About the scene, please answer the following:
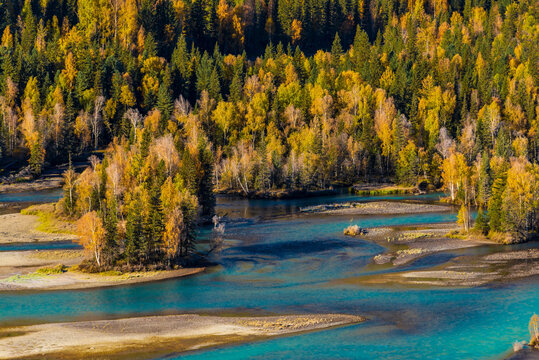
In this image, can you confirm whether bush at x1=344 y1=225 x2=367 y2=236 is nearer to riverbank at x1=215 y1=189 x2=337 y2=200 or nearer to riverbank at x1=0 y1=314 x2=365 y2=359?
riverbank at x1=0 y1=314 x2=365 y2=359

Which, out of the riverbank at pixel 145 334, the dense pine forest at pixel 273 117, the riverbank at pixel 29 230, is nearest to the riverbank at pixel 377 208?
the dense pine forest at pixel 273 117

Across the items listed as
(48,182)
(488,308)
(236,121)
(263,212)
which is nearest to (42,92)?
(48,182)

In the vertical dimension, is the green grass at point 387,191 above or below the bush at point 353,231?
above

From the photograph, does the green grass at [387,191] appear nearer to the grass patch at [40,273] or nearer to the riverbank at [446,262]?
the riverbank at [446,262]

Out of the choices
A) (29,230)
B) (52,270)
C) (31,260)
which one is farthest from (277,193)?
(52,270)

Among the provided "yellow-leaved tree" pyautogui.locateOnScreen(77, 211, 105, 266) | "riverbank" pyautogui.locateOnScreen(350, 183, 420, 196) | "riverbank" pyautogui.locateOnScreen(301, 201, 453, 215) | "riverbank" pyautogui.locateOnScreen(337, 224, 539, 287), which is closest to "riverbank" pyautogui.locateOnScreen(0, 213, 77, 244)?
"yellow-leaved tree" pyautogui.locateOnScreen(77, 211, 105, 266)

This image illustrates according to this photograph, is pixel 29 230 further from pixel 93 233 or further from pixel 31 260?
pixel 93 233
